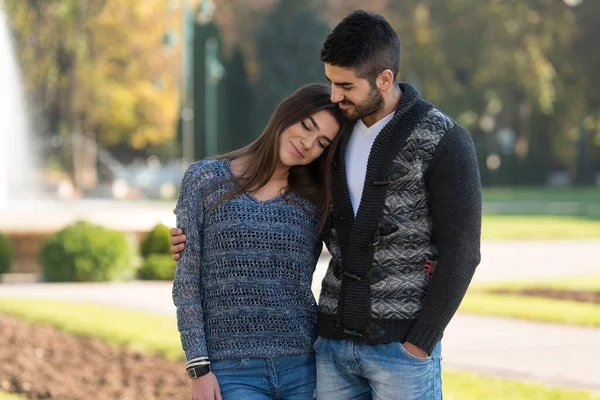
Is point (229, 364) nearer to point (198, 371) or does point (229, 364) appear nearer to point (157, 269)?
point (198, 371)

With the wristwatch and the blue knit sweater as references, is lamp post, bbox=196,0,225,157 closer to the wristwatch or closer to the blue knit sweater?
the blue knit sweater

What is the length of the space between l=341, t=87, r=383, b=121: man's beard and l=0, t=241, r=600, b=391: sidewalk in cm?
423

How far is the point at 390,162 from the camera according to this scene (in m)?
3.00

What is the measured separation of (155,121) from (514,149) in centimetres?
1903

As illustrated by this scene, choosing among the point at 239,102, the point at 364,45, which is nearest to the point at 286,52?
the point at 239,102

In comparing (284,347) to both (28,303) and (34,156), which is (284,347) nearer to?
(28,303)

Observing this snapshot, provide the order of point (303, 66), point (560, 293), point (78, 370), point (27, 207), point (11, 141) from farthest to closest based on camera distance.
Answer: point (303, 66)
point (11, 141)
point (27, 207)
point (560, 293)
point (78, 370)

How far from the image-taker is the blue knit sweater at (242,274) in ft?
10.3

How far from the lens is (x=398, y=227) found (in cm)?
298

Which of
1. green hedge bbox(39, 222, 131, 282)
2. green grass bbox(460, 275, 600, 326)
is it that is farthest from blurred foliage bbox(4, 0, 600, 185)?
green grass bbox(460, 275, 600, 326)

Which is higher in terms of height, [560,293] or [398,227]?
[398,227]

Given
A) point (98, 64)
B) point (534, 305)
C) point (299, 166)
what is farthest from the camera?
point (98, 64)

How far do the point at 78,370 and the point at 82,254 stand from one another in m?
6.88

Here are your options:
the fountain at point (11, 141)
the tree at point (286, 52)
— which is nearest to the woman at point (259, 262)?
the fountain at point (11, 141)
